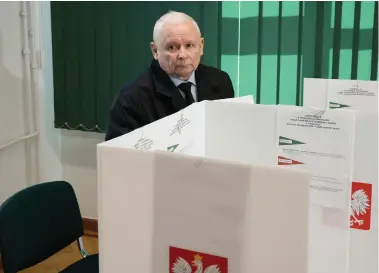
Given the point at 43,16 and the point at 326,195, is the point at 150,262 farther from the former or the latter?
the point at 43,16

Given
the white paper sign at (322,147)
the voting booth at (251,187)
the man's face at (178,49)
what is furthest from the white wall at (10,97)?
the white paper sign at (322,147)

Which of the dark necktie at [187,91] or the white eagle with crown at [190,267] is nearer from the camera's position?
the white eagle with crown at [190,267]

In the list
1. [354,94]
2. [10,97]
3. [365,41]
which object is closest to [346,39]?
[365,41]

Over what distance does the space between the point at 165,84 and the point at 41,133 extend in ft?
5.59

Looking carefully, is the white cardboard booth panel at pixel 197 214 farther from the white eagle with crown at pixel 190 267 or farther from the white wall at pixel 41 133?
the white wall at pixel 41 133

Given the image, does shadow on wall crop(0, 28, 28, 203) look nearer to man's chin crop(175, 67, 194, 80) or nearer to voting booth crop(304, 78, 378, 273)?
man's chin crop(175, 67, 194, 80)

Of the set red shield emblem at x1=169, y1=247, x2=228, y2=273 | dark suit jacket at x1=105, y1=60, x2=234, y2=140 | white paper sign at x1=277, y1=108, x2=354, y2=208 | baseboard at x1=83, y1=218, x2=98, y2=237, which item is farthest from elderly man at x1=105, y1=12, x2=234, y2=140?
baseboard at x1=83, y1=218, x2=98, y2=237

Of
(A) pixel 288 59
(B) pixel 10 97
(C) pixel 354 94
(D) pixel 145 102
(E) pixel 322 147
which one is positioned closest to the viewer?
(E) pixel 322 147

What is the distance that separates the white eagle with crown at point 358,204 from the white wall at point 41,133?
2.15m

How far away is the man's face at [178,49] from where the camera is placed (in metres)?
1.59

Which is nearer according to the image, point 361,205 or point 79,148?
point 361,205

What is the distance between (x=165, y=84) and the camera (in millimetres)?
1597

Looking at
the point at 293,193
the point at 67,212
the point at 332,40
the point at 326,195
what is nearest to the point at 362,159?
the point at 326,195

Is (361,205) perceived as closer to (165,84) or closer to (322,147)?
(322,147)
